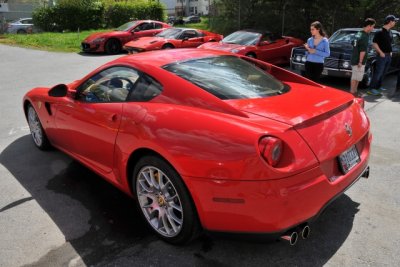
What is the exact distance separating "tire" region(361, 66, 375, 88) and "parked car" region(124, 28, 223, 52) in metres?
7.43

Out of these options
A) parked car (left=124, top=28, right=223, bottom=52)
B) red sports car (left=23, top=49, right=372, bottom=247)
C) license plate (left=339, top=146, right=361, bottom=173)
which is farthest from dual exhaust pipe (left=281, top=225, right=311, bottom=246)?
parked car (left=124, top=28, right=223, bottom=52)

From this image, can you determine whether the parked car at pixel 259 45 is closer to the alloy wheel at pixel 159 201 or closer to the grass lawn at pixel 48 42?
the grass lawn at pixel 48 42

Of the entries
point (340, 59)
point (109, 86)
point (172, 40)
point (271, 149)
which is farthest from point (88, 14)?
point (271, 149)

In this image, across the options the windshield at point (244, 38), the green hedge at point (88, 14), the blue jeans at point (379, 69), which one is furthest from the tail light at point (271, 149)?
the green hedge at point (88, 14)

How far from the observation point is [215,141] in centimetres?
251

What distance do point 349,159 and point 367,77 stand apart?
700cm

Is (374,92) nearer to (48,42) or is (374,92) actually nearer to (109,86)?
(109,86)

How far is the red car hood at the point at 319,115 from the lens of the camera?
265 centimetres

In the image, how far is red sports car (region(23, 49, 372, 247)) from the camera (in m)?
2.43

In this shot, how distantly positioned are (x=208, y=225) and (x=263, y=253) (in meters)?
0.55

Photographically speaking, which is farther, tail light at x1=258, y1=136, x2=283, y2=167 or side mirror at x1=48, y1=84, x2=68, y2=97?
side mirror at x1=48, y1=84, x2=68, y2=97

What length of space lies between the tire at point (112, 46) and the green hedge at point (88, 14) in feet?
36.6

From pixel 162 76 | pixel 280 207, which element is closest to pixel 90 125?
pixel 162 76

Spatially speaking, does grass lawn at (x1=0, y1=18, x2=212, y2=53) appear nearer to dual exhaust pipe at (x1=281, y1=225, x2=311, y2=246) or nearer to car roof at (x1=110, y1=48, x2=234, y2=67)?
car roof at (x1=110, y1=48, x2=234, y2=67)
